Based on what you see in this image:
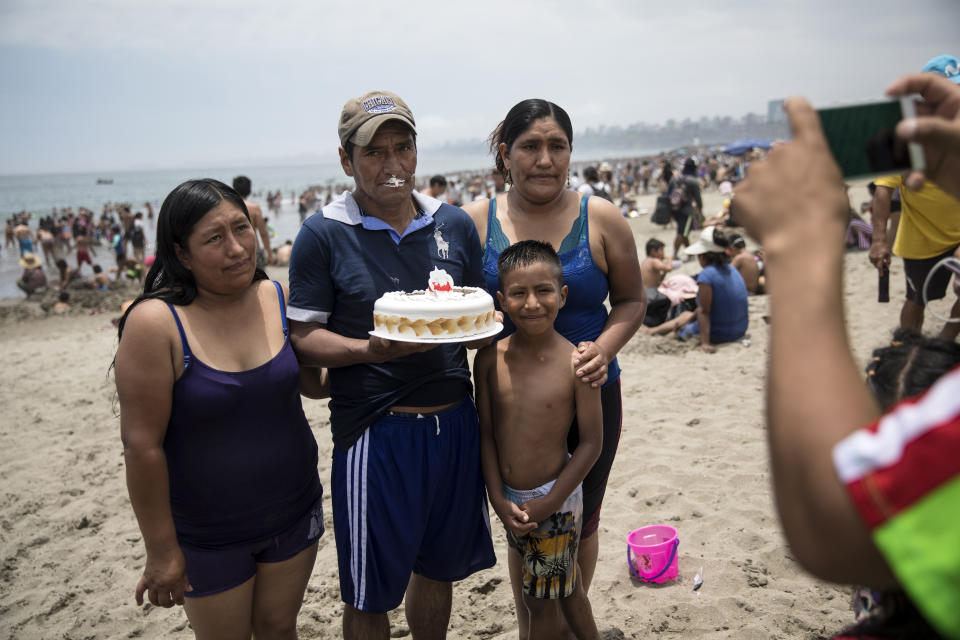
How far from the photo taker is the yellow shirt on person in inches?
209

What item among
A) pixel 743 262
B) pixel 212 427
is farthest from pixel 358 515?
pixel 743 262

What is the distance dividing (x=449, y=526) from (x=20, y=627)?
324 centimetres

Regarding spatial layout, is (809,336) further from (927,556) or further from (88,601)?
(88,601)

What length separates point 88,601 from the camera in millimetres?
4211

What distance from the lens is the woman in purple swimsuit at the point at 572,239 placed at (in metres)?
2.99

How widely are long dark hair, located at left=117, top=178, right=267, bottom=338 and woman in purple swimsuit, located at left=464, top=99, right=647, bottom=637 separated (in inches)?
51.1

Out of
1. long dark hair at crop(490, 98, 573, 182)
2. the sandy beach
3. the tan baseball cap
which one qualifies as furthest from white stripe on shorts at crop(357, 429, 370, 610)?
long dark hair at crop(490, 98, 573, 182)

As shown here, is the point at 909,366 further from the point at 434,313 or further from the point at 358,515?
the point at 358,515

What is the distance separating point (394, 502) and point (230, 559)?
0.69 metres

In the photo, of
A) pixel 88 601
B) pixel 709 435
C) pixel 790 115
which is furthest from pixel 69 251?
pixel 790 115

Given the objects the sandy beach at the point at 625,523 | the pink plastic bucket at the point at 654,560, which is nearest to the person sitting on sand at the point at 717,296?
the sandy beach at the point at 625,523

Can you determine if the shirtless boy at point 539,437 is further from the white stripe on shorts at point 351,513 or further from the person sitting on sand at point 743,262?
the person sitting on sand at point 743,262

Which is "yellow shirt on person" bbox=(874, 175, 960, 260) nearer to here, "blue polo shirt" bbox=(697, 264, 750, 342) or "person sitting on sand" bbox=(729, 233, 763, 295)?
"blue polo shirt" bbox=(697, 264, 750, 342)

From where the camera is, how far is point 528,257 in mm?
2742
